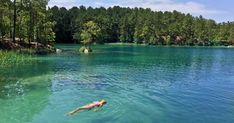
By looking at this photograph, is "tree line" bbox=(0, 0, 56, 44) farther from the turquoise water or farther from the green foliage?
the turquoise water

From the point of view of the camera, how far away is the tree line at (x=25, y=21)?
80.8 metres

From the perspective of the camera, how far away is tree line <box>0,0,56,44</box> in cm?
8081

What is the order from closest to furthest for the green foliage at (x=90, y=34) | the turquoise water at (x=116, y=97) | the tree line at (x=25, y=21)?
the turquoise water at (x=116, y=97) → the tree line at (x=25, y=21) → the green foliage at (x=90, y=34)

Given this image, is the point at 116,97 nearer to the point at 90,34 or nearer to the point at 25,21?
the point at 25,21

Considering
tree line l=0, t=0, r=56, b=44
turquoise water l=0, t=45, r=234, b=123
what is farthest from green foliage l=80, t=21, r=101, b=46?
turquoise water l=0, t=45, r=234, b=123

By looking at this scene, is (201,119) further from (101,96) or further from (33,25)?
(33,25)

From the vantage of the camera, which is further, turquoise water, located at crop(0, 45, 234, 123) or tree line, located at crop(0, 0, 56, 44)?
tree line, located at crop(0, 0, 56, 44)

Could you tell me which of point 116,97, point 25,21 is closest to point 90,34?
point 25,21

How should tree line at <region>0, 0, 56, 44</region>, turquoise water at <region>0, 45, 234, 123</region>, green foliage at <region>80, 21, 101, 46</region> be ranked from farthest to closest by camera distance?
green foliage at <region>80, 21, 101, 46</region> < tree line at <region>0, 0, 56, 44</region> < turquoise water at <region>0, 45, 234, 123</region>

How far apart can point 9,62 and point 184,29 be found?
154225 mm

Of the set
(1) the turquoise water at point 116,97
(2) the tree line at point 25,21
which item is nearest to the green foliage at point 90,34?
(2) the tree line at point 25,21

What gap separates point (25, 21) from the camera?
88812mm

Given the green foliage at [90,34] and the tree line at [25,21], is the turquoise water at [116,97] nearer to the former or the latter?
the tree line at [25,21]

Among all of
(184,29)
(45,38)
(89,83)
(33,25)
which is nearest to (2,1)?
(33,25)
